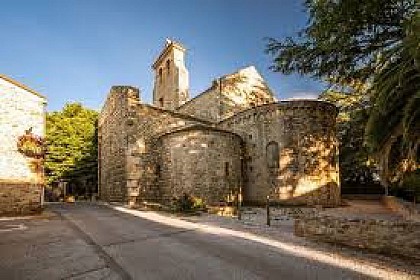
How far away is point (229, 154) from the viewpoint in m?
19.9

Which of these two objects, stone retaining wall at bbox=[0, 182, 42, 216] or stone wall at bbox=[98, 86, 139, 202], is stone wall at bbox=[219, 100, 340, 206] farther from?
stone retaining wall at bbox=[0, 182, 42, 216]

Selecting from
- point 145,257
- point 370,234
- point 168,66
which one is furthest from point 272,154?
point 168,66

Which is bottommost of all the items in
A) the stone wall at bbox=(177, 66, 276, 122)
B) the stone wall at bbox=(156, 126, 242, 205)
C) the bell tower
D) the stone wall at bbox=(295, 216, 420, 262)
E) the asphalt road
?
the asphalt road

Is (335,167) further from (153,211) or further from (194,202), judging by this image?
(153,211)

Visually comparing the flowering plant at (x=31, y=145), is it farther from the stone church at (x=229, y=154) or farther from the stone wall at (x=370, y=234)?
the stone wall at (x=370, y=234)

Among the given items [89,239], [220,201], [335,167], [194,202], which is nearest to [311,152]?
[335,167]

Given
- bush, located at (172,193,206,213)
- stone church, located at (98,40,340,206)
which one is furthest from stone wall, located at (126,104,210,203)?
bush, located at (172,193,206,213)

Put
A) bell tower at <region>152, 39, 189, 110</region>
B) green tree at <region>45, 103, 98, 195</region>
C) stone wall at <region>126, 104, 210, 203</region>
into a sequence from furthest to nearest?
bell tower at <region>152, 39, 189, 110</region>, green tree at <region>45, 103, 98, 195</region>, stone wall at <region>126, 104, 210, 203</region>

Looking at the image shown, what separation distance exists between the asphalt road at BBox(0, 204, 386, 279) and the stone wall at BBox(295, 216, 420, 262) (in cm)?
184

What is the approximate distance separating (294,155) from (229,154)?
4.09m

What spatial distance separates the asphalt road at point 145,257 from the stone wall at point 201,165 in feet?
25.7

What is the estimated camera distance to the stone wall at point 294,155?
64.2 feet

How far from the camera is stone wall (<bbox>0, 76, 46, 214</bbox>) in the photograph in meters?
14.6

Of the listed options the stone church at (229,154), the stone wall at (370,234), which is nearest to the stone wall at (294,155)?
the stone church at (229,154)
